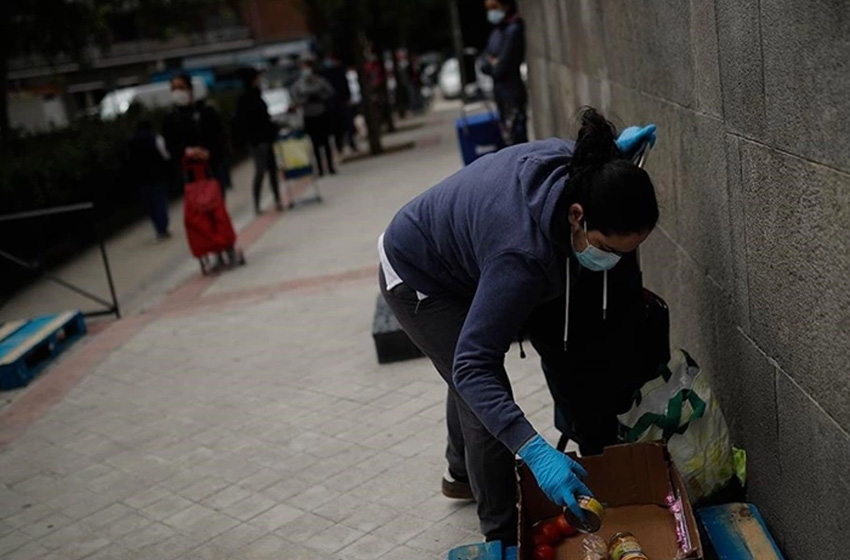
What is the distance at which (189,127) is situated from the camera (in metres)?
10.4

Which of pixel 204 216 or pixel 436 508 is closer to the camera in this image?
pixel 436 508

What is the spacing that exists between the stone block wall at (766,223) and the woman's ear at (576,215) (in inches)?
20.6

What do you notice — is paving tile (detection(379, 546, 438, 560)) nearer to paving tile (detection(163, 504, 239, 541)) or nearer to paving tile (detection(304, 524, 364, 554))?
paving tile (detection(304, 524, 364, 554))

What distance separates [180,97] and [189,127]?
0.53 meters

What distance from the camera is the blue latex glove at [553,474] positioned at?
9.49 feet

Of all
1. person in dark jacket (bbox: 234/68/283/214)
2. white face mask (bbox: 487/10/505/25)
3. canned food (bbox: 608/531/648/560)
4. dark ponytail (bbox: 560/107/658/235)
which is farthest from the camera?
person in dark jacket (bbox: 234/68/283/214)

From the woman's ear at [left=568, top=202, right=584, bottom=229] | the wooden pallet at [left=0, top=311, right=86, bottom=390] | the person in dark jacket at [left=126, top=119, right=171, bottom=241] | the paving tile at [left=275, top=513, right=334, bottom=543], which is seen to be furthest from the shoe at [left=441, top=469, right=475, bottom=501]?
the person in dark jacket at [left=126, top=119, right=171, bottom=241]

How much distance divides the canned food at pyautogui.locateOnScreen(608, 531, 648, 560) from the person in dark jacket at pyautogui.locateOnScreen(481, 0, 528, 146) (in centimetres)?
699

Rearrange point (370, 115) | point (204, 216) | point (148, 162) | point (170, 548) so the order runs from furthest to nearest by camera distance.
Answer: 1. point (370, 115)
2. point (148, 162)
3. point (204, 216)
4. point (170, 548)

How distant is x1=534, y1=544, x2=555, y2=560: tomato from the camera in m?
3.36

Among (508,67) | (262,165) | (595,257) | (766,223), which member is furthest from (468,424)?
(262,165)

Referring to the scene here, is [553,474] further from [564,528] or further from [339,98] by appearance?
[339,98]

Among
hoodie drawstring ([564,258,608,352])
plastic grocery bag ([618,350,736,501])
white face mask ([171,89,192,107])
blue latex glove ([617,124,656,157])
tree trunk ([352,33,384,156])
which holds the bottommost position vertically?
tree trunk ([352,33,384,156])

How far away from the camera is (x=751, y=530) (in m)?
3.38
